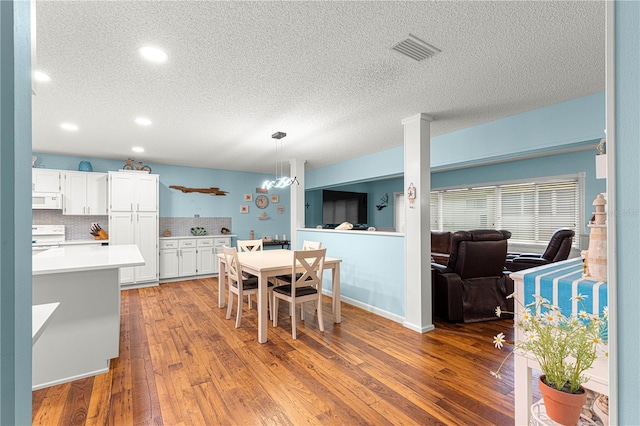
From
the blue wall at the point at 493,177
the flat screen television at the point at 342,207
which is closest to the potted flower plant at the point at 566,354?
the blue wall at the point at 493,177

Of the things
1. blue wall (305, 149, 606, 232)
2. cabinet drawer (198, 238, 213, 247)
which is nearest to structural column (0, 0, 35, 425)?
cabinet drawer (198, 238, 213, 247)

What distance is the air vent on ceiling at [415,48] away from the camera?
191cm

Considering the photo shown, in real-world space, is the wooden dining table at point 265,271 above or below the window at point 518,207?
below

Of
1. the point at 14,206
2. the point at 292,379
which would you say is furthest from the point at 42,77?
the point at 292,379

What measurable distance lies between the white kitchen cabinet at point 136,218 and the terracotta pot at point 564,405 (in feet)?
19.2

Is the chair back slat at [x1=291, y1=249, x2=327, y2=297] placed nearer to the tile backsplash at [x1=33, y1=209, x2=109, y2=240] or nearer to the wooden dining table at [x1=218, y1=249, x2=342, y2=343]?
the wooden dining table at [x1=218, y1=249, x2=342, y2=343]

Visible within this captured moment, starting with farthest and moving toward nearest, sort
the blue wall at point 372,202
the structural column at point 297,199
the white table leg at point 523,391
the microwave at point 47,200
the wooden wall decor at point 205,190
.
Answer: the blue wall at point 372,202 < the wooden wall decor at point 205,190 < the structural column at point 297,199 < the microwave at point 47,200 < the white table leg at point 523,391

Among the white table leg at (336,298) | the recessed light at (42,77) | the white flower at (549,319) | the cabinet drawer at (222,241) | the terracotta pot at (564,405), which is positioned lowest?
the white table leg at (336,298)

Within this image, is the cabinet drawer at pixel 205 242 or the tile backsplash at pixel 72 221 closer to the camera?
the tile backsplash at pixel 72 221

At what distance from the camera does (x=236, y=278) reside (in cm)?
347

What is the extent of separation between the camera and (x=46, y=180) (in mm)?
4820

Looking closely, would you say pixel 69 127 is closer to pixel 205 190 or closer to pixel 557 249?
pixel 205 190

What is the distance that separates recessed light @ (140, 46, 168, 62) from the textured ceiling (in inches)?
2.0

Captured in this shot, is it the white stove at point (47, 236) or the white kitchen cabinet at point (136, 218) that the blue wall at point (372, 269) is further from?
the white stove at point (47, 236)
